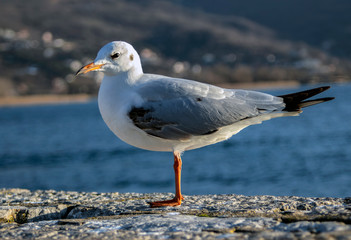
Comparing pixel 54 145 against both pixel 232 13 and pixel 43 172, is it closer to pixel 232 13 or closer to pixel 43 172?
pixel 43 172

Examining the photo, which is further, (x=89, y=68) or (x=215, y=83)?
(x=215, y=83)

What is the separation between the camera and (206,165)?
20312 mm

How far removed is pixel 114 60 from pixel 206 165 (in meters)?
16.4

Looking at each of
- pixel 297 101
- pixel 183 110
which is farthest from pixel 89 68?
pixel 297 101

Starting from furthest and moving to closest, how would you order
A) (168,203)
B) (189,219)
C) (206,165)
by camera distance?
(206,165) < (168,203) < (189,219)

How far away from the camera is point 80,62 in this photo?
7350 centimetres

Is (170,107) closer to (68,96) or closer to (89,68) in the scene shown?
(89,68)

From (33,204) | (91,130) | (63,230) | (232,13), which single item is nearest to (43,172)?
(33,204)

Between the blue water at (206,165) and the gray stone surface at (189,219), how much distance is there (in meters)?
9.44

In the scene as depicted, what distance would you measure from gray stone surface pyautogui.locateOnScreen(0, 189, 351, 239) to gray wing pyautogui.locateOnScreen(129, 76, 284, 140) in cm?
62

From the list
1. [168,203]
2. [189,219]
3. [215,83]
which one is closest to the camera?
[189,219]

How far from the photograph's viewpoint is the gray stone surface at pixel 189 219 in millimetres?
2633

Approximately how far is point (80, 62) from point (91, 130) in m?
31.6

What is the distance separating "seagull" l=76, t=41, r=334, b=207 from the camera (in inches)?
155
